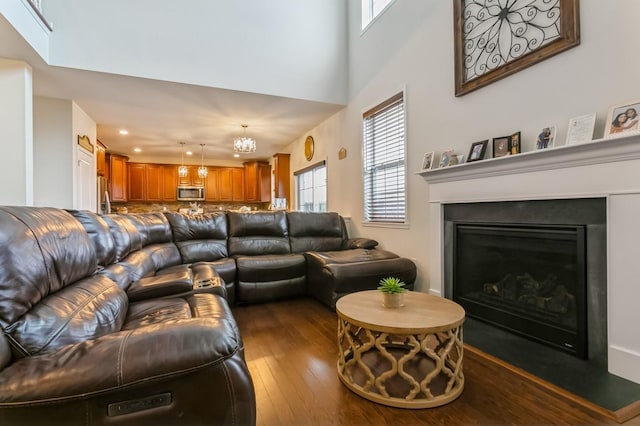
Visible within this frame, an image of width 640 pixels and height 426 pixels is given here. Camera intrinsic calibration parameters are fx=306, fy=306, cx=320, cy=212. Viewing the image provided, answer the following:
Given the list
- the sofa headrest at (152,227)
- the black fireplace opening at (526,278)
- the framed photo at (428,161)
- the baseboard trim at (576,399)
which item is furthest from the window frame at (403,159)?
the sofa headrest at (152,227)

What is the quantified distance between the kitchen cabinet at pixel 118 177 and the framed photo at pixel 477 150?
7.48m

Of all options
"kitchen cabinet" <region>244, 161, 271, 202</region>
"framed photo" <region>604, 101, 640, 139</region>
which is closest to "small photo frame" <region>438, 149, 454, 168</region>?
"framed photo" <region>604, 101, 640, 139</region>

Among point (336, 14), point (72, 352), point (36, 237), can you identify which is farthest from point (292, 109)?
point (72, 352)

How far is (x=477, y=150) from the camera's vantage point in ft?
8.29

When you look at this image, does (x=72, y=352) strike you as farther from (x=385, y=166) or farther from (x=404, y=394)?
(x=385, y=166)

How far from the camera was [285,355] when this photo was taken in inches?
83.8

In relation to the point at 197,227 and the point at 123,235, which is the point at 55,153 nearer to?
the point at 197,227

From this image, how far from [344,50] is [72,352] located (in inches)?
193

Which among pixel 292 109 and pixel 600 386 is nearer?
pixel 600 386

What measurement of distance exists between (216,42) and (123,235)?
2771 millimetres

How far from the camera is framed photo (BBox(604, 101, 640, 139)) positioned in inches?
64.6

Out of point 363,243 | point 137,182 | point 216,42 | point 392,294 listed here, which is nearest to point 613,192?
point 392,294

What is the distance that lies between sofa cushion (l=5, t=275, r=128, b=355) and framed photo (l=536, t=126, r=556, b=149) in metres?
Result: 2.73

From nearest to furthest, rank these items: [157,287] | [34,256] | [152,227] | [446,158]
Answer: [34,256], [157,287], [446,158], [152,227]
